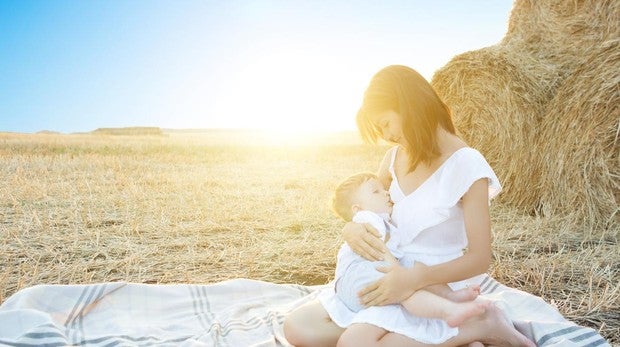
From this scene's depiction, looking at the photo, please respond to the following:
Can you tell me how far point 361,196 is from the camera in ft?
7.10

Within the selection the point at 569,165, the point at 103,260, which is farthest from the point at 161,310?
the point at 569,165

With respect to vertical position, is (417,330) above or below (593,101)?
below

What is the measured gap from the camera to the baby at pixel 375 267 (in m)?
1.71

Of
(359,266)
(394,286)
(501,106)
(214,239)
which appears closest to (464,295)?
(394,286)

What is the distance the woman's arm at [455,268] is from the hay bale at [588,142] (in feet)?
7.55

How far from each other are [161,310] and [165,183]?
3.81 m

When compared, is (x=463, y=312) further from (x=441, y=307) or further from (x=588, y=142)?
(x=588, y=142)

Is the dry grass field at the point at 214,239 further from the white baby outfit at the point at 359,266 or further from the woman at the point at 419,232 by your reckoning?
→ the white baby outfit at the point at 359,266

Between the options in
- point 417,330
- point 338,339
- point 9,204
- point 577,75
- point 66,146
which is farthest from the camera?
point 66,146

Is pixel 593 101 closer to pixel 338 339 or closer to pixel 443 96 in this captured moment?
pixel 443 96

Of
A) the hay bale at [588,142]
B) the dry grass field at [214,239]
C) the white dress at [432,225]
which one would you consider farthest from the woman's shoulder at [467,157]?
the hay bale at [588,142]

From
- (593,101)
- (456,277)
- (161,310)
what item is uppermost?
(593,101)

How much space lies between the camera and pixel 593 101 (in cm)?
370

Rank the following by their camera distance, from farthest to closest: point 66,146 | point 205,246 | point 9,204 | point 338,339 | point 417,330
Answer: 1. point 66,146
2. point 9,204
3. point 205,246
4. point 338,339
5. point 417,330
